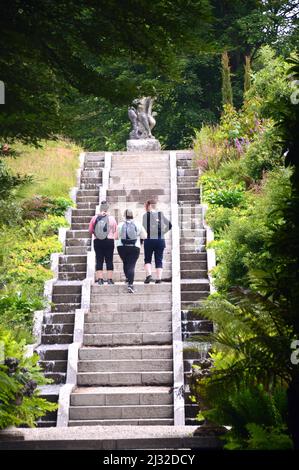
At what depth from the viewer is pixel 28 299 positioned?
16.9 metres

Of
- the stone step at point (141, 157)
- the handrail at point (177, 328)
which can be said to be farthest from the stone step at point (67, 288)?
the stone step at point (141, 157)

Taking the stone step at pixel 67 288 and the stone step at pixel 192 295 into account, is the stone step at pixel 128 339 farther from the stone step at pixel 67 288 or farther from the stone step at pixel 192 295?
the stone step at pixel 67 288

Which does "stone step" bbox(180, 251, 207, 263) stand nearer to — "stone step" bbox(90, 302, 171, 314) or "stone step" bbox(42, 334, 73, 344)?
"stone step" bbox(90, 302, 171, 314)

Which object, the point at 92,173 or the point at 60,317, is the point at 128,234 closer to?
the point at 60,317

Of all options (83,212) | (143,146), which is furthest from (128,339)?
(143,146)

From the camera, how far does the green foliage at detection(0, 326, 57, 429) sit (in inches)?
397

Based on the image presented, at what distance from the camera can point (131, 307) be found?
55.1 ft

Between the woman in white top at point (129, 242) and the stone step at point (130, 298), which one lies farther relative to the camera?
the stone step at point (130, 298)

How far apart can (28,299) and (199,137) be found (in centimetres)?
1118

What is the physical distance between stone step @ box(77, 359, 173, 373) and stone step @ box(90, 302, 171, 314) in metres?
1.96

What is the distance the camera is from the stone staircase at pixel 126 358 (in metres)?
13.5

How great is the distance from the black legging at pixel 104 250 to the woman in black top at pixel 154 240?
2.32ft

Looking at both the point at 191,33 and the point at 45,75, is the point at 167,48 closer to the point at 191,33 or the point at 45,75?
the point at 191,33

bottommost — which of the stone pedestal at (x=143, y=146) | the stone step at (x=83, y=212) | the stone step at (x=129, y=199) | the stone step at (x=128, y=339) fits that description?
the stone step at (x=128, y=339)
